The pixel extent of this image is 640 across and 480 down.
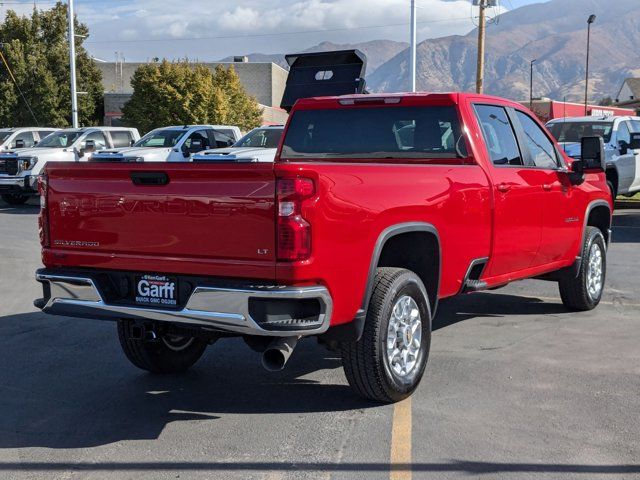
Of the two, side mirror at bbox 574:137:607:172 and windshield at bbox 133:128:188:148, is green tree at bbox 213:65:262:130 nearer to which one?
windshield at bbox 133:128:188:148

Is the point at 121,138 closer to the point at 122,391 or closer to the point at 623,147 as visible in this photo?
the point at 623,147

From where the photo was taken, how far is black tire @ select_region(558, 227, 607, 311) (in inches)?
313

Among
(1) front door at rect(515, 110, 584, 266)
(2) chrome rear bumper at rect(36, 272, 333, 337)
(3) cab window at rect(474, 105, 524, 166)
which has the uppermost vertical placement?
(3) cab window at rect(474, 105, 524, 166)

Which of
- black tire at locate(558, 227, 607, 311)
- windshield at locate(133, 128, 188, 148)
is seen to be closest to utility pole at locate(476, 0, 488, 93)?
windshield at locate(133, 128, 188, 148)

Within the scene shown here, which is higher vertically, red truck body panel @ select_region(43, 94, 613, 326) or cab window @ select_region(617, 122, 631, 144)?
cab window @ select_region(617, 122, 631, 144)

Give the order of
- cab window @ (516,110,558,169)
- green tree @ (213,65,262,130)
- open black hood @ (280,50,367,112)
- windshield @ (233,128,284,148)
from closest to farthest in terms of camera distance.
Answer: cab window @ (516,110,558,169), open black hood @ (280,50,367,112), windshield @ (233,128,284,148), green tree @ (213,65,262,130)

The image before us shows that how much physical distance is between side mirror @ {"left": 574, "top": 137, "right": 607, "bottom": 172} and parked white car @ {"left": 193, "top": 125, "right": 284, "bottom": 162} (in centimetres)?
883

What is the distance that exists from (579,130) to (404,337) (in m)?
13.2

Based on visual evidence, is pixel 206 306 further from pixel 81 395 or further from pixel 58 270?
pixel 81 395

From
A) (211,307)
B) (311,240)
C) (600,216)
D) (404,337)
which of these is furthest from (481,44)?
(211,307)

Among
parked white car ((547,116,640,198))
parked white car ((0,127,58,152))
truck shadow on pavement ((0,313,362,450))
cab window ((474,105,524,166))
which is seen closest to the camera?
truck shadow on pavement ((0,313,362,450))

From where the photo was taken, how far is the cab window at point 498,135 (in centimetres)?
649

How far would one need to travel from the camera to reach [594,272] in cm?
825

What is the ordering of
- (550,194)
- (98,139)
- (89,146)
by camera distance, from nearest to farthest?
(550,194)
(89,146)
(98,139)
